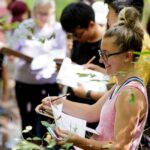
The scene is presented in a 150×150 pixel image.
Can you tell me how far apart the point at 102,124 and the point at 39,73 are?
3.12m

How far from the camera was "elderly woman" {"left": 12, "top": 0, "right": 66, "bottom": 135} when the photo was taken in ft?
21.0

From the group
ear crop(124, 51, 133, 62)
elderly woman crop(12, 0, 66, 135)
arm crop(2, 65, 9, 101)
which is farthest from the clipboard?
ear crop(124, 51, 133, 62)

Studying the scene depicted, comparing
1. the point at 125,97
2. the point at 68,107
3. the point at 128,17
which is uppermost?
the point at 128,17

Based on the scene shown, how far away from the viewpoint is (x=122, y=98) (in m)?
3.11

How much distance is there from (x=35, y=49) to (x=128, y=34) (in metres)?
3.20

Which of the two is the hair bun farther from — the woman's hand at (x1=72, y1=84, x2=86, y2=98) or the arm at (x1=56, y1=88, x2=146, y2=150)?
the woman's hand at (x1=72, y1=84, x2=86, y2=98)

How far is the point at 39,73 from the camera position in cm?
643

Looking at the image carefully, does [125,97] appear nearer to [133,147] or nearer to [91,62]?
[133,147]

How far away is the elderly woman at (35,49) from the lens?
6.40 m

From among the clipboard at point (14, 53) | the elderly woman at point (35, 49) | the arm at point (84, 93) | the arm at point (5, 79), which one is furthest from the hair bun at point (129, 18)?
the arm at point (5, 79)

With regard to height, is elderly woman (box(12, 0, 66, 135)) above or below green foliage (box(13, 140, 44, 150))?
below

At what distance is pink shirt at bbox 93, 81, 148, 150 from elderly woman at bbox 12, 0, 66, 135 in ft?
9.50

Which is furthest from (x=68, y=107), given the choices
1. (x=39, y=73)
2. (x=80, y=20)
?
(x=39, y=73)

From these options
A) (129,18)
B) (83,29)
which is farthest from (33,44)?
(129,18)
